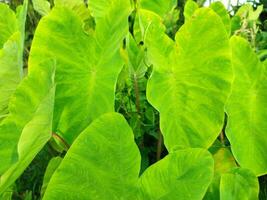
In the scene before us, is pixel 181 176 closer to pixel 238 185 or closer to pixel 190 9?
pixel 238 185

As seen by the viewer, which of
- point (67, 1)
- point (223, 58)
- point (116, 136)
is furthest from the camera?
point (67, 1)

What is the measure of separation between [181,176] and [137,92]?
337 mm

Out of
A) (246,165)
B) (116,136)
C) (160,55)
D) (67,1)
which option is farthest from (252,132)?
(67,1)

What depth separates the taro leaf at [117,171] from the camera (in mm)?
493

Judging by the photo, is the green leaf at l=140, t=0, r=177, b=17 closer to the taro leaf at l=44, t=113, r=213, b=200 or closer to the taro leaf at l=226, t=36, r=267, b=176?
the taro leaf at l=226, t=36, r=267, b=176

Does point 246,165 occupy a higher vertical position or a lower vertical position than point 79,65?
lower

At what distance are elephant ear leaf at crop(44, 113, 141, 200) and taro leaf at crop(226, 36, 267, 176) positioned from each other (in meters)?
0.25

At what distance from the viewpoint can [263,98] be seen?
73cm

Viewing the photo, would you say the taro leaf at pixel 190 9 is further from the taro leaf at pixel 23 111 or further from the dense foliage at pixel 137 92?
the taro leaf at pixel 23 111

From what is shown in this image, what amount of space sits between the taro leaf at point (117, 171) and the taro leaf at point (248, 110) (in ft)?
0.73

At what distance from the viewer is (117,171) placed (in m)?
0.50

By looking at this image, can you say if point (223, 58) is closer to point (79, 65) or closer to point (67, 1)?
point (79, 65)

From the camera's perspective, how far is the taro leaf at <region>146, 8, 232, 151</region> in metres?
0.66

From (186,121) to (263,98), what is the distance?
0.45ft
